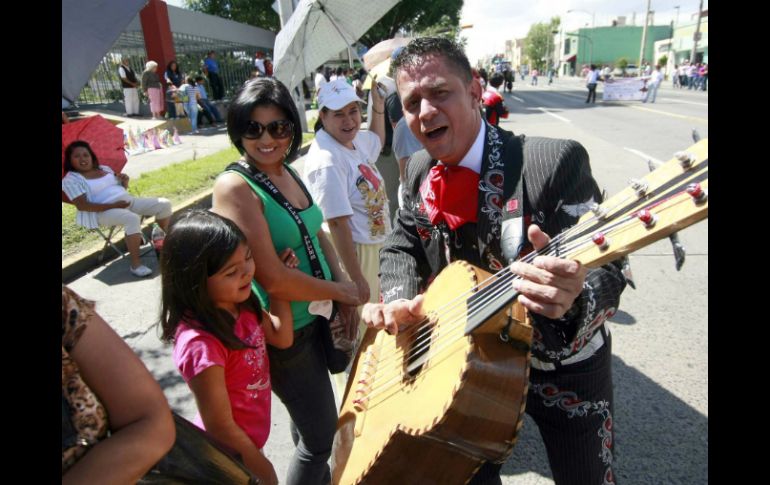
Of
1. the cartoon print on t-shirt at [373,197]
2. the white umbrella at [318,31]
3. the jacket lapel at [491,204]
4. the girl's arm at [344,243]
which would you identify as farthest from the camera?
the white umbrella at [318,31]

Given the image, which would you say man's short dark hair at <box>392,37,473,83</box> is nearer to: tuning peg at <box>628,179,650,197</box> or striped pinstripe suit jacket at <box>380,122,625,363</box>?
striped pinstripe suit jacket at <box>380,122,625,363</box>

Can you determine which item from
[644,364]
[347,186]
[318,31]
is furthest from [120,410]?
[318,31]

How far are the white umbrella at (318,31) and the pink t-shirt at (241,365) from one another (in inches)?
176

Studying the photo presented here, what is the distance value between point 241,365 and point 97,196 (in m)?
4.52

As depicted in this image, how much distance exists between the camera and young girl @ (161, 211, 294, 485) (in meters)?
1.68

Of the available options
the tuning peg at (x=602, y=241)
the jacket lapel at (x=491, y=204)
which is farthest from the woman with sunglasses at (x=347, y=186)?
the tuning peg at (x=602, y=241)

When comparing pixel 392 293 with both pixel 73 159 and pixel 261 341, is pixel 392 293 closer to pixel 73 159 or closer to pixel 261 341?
pixel 261 341

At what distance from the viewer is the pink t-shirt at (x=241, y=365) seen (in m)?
1.68

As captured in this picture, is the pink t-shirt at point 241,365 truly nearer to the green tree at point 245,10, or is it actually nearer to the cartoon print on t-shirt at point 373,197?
the cartoon print on t-shirt at point 373,197

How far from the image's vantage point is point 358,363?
188cm

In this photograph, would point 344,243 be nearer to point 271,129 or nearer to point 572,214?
point 271,129

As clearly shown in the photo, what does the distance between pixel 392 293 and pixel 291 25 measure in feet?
16.5

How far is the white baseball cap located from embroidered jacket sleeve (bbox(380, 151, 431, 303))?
1149mm

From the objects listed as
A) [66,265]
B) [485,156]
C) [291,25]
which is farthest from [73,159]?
[485,156]
